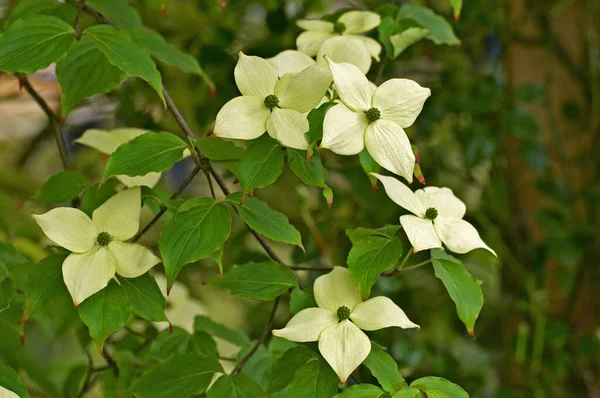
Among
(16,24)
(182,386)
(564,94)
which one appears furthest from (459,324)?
(16,24)

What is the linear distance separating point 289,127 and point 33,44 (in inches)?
7.6

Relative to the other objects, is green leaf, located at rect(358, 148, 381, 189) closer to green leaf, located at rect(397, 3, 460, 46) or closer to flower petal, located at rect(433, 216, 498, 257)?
flower petal, located at rect(433, 216, 498, 257)

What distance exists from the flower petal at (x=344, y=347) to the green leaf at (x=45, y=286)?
175mm

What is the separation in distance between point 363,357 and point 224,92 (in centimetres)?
61

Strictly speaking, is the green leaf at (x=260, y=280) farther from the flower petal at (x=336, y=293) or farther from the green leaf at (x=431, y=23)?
the green leaf at (x=431, y=23)

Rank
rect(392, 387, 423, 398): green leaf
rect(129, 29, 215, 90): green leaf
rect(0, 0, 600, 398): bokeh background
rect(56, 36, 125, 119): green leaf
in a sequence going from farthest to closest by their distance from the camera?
rect(0, 0, 600, 398): bokeh background → rect(129, 29, 215, 90): green leaf → rect(56, 36, 125, 119): green leaf → rect(392, 387, 423, 398): green leaf

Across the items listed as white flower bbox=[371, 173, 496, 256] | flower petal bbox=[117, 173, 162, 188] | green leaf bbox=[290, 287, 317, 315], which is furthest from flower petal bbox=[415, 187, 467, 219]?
flower petal bbox=[117, 173, 162, 188]

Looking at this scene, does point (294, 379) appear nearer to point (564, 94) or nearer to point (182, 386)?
point (182, 386)

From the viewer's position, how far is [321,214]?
105 centimetres

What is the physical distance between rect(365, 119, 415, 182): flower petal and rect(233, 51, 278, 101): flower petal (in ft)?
0.24

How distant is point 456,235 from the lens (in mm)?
491

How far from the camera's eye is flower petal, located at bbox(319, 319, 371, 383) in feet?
1.44

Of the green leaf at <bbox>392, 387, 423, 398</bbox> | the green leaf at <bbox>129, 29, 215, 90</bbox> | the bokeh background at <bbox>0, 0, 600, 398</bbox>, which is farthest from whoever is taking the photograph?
the bokeh background at <bbox>0, 0, 600, 398</bbox>

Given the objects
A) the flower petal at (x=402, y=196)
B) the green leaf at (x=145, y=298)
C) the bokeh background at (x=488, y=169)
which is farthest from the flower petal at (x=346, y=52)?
the bokeh background at (x=488, y=169)
